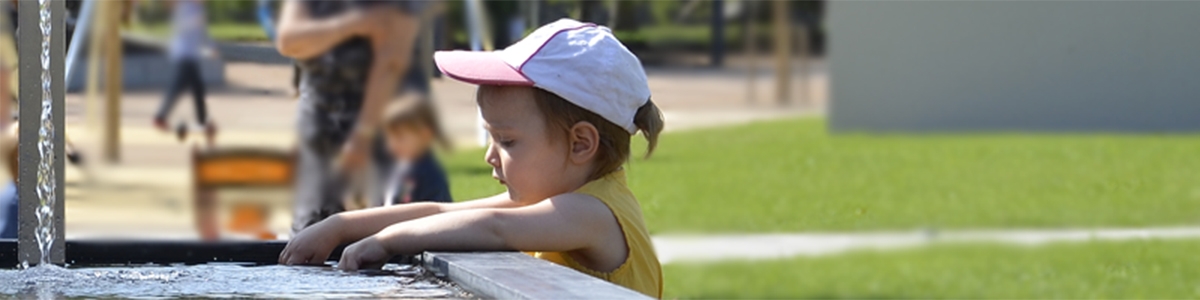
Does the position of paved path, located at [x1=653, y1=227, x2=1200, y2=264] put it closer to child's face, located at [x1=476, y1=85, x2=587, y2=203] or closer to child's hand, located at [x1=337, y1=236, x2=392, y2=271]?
child's face, located at [x1=476, y1=85, x2=587, y2=203]

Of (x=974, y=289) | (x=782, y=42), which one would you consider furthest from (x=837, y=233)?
(x=782, y=42)

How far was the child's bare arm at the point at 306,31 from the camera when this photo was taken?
191 inches

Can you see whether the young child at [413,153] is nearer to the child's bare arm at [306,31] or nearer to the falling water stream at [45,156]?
the child's bare arm at [306,31]

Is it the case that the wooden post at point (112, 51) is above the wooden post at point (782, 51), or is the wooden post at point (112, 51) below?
above

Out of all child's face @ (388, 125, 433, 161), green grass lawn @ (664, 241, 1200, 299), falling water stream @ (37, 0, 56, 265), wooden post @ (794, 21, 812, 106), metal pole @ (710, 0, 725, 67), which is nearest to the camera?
falling water stream @ (37, 0, 56, 265)

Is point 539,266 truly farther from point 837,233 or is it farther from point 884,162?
point 884,162

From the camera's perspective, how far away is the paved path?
23.6 ft

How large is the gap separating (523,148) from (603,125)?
4.2 inches

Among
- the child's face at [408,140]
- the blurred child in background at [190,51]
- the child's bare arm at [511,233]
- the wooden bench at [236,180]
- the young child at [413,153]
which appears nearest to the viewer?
the child's bare arm at [511,233]

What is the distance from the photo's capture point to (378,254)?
2.12m

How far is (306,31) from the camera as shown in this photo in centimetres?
488

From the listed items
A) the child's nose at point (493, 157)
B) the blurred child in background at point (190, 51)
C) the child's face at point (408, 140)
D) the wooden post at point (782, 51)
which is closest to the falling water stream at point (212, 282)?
the child's nose at point (493, 157)

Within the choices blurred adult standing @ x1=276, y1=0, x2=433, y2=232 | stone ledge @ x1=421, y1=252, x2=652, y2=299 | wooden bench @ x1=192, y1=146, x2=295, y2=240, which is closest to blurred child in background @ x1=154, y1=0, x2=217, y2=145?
wooden bench @ x1=192, y1=146, x2=295, y2=240

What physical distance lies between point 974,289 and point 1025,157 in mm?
6252
